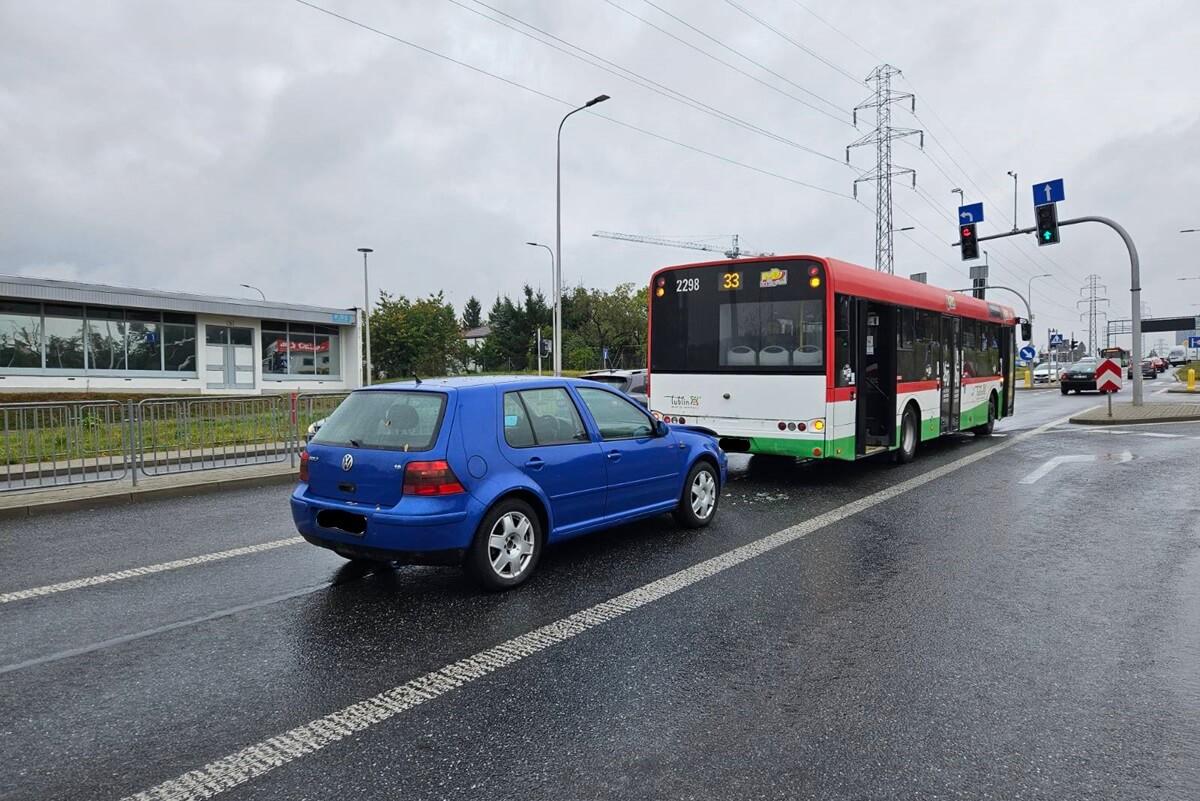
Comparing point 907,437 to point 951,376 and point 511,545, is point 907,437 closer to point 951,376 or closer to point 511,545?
point 951,376

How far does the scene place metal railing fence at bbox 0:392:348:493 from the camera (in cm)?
951

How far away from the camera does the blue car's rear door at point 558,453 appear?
5.59m

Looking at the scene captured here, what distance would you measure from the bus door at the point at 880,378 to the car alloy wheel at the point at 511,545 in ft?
22.1

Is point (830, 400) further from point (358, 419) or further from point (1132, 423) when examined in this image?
point (1132, 423)

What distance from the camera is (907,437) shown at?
40.1 ft

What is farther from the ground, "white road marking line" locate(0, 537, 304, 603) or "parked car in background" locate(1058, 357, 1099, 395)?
"parked car in background" locate(1058, 357, 1099, 395)

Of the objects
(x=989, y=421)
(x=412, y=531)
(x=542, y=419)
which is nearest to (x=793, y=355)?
(x=542, y=419)

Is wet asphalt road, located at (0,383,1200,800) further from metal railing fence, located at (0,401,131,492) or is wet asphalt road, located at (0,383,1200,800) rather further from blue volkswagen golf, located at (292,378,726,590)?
metal railing fence, located at (0,401,131,492)

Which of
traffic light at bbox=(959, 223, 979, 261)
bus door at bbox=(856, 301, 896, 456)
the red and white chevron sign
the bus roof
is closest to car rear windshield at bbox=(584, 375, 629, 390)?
the bus roof

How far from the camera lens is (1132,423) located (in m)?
19.0

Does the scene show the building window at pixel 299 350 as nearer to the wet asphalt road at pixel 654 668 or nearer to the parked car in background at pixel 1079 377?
the wet asphalt road at pixel 654 668

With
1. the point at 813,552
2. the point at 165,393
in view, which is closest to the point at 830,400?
the point at 813,552

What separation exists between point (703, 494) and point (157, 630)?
4.57 meters

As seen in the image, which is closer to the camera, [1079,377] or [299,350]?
[1079,377]
